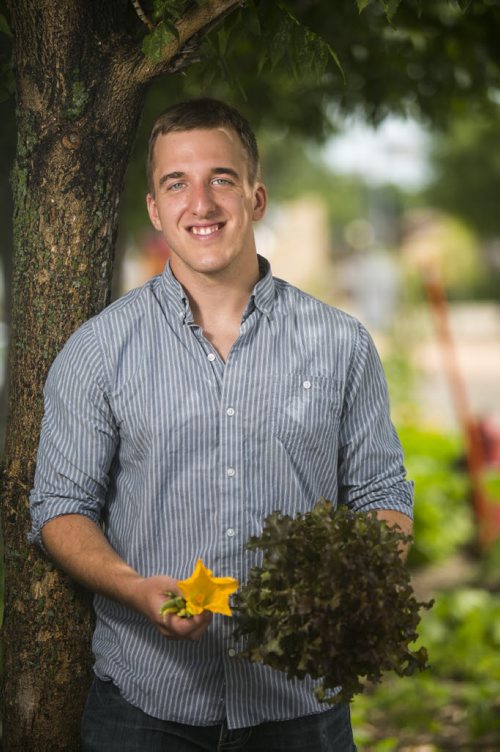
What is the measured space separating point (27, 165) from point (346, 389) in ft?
3.30

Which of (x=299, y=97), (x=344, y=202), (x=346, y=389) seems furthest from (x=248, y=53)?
(x=344, y=202)

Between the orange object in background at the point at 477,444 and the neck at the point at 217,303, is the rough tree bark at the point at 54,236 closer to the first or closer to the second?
the neck at the point at 217,303

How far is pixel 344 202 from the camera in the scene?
79812 millimetres

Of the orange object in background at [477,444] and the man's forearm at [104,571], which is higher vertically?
the orange object in background at [477,444]

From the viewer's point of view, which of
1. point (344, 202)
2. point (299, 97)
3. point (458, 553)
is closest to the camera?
point (299, 97)

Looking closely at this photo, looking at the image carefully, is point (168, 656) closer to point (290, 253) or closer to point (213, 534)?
point (213, 534)

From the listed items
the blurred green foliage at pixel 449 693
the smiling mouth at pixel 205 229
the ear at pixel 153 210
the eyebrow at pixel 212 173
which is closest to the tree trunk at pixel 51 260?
the ear at pixel 153 210

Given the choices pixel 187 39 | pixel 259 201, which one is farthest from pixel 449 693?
pixel 187 39

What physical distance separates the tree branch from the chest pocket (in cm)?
88

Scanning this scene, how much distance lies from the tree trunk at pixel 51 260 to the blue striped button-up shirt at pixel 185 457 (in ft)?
0.58

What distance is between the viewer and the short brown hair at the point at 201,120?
2.59 metres

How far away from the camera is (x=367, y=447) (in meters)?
2.64

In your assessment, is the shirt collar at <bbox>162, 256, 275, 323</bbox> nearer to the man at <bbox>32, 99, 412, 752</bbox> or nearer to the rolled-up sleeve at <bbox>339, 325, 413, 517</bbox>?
the man at <bbox>32, 99, 412, 752</bbox>

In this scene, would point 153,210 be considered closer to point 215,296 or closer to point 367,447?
point 215,296
